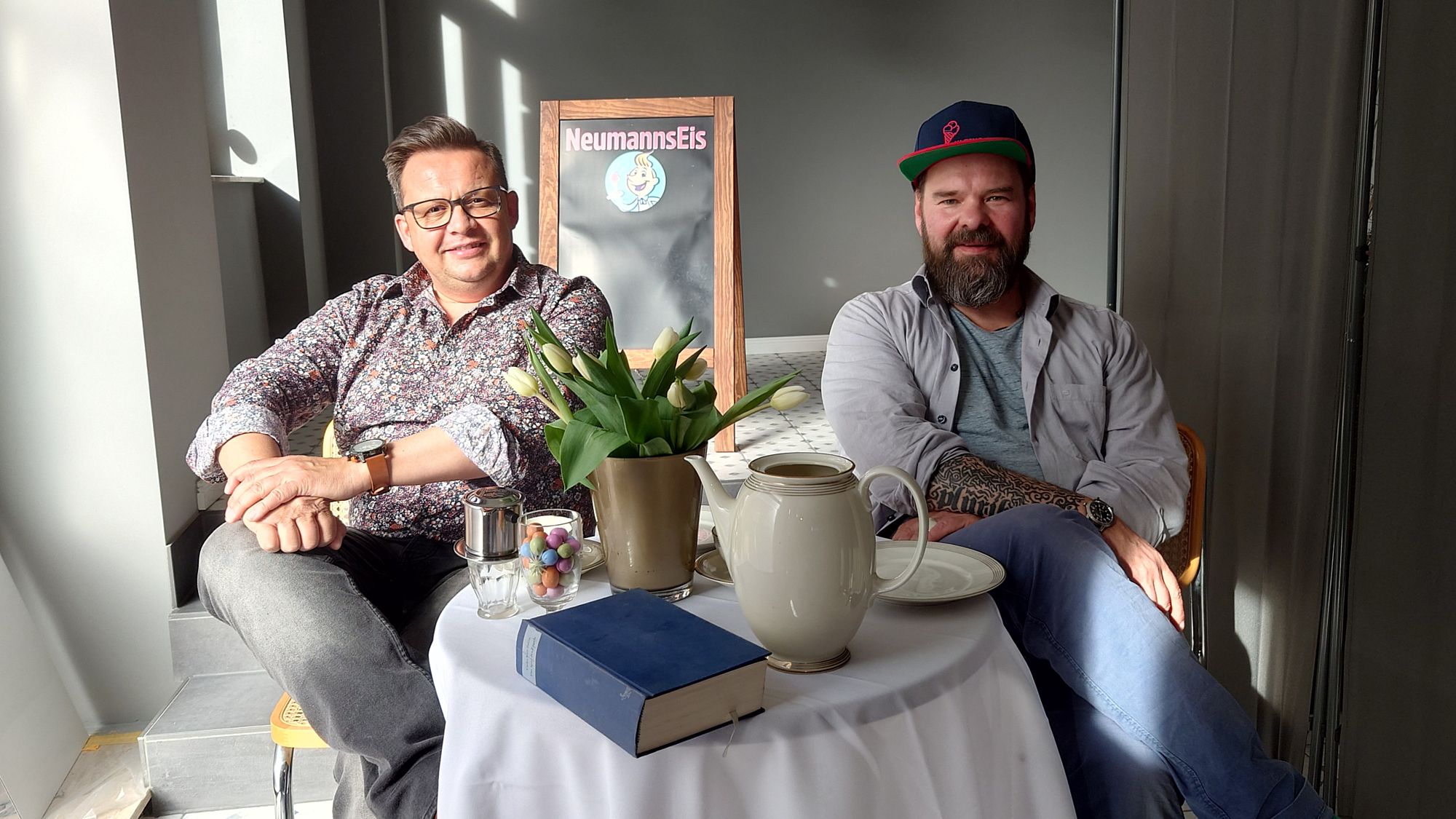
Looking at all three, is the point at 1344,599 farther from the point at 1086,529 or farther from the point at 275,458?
the point at 275,458

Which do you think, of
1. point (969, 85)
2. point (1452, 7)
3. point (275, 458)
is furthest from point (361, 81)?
point (1452, 7)

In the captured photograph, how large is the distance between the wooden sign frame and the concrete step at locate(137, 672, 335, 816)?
2.45 m

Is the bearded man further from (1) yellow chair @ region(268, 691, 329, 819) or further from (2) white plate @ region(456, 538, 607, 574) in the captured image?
(1) yellow chair @ region(268, 691, 329, 819)

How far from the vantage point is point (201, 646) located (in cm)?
222

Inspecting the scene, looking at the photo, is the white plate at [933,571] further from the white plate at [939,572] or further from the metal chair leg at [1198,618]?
the metal chair leg at [1198,618]

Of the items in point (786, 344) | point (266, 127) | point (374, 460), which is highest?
point (266, 127)

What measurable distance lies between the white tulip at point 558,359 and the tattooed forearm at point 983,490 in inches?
28.4

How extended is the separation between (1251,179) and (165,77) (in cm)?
223

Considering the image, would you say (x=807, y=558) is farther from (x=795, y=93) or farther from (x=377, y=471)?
(x=795, y=93)

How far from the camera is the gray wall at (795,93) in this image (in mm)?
6137

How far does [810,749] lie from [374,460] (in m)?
1.01


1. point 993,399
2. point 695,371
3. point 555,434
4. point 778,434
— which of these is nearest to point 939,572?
point 695,371

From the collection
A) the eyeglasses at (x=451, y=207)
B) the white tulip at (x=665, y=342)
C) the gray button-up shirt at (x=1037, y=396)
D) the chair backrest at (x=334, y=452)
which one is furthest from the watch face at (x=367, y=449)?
the gray button-up shirt at (x=1037, y=396)

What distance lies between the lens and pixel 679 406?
111 centimetres
